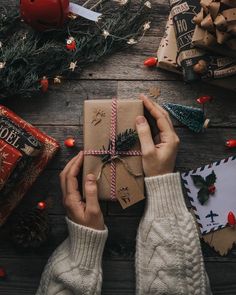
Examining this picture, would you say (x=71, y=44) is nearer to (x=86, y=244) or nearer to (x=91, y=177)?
(x=91, y=177)

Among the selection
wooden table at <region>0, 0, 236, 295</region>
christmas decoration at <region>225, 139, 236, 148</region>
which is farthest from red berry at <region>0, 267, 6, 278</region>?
christmas decoration at <region>225, 139, 236, 148</region>

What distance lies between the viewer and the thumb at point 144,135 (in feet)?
4.50

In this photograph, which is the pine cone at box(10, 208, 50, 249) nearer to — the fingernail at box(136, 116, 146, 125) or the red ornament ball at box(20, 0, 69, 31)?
the fingernail at box(136, 116, 146, 125)

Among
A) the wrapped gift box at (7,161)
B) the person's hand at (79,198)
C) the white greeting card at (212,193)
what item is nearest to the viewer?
the wrapped gift box at (7,161)

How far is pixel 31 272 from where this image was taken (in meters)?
A: 1.48

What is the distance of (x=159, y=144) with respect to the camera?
55.6 inches

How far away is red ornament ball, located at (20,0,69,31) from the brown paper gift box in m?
0.24

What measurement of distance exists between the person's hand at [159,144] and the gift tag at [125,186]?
0.15ft

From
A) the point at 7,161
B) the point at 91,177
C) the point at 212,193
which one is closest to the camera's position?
the point at 7,161

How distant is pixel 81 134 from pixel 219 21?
1.69ft

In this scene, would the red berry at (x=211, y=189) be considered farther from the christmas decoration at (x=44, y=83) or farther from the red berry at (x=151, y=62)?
the christmas decoration at (x=44, y=83)

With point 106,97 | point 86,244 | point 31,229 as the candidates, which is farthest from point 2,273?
point 106,97

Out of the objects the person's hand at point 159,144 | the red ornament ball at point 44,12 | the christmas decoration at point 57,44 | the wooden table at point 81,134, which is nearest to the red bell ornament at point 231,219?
the wooden table at point 81,134

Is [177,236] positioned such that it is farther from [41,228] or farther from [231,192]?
[41,228]
